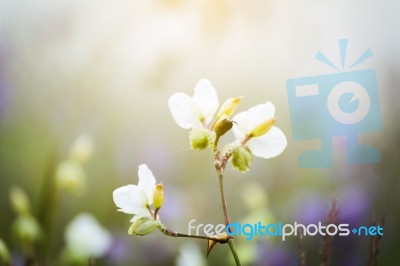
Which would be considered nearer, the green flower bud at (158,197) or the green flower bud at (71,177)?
the green flower bud at (158,197)

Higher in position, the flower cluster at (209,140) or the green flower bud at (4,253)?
the flower cluster at (209,140)

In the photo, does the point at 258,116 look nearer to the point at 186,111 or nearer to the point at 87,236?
the point at 186,111

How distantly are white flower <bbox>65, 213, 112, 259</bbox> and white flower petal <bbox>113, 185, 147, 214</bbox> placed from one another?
0.23 m

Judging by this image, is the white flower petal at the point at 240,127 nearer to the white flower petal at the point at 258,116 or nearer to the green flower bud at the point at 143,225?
the white flower petal at the point at 258,116

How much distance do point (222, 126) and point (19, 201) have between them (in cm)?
66

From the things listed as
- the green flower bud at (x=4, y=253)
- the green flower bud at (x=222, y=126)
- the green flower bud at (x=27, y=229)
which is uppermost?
the green flower bud at (x=222, y=126)

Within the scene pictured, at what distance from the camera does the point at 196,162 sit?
1709 mm

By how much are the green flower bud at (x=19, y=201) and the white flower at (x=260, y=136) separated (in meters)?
0.64

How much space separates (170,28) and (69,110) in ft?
1.23

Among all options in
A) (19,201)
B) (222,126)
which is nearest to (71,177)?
(19,201)

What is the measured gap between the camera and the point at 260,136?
4.83 ft

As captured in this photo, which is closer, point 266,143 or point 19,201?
point 266,143

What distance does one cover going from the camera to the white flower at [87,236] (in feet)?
5.48

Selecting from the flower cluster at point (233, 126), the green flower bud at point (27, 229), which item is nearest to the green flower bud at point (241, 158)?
the flower cluster at point (233, 126)
